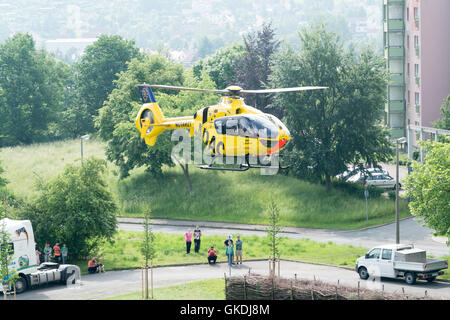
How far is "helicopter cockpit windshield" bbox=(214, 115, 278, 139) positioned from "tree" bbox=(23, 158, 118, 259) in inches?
389

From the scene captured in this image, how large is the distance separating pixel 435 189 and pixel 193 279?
12.4 m

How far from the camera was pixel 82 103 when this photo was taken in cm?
9044

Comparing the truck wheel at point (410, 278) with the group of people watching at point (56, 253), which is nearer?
the truck wheel at point (410, 278)

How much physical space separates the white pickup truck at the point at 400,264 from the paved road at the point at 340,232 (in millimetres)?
6690

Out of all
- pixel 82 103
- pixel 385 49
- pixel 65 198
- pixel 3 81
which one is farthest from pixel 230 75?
pixel 65 198

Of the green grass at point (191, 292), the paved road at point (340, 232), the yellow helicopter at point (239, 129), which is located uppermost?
the yellow helicopter at point (239, 129)

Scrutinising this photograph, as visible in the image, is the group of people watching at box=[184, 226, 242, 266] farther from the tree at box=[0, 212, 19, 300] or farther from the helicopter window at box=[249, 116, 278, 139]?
the tree at box=[0, 212, 19, 300]

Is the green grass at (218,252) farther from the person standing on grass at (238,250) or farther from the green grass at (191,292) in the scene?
the green grass at (191,292)

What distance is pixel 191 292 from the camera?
3309cm

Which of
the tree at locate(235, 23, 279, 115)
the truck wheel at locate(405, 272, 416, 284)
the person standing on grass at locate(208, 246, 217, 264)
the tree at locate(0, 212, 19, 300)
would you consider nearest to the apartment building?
the tree at locate(235, 23, 279, 115)

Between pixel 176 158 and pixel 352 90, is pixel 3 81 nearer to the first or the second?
pixel 176 158

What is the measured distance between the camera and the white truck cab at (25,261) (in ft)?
111

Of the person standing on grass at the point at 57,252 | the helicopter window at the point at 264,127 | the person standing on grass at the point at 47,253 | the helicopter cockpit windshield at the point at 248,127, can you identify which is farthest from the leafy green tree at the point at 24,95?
the helicopter window at the point at 264,127

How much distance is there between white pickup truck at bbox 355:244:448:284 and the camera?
33875 millimetres
